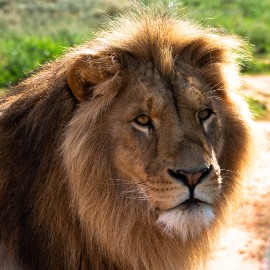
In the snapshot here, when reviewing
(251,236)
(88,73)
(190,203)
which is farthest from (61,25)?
(190,203)

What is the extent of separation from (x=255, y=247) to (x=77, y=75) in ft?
8.69

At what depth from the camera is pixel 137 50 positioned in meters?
3.89

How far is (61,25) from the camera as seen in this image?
16203 mm

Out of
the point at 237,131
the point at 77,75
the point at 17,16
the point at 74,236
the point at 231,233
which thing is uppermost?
the point at 77,75

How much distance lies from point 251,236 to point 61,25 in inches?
433

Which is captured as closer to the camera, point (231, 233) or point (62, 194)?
point (62, 194)

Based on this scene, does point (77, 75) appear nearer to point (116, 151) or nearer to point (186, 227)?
point (116, 151)

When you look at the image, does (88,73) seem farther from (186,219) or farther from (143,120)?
(186,219)

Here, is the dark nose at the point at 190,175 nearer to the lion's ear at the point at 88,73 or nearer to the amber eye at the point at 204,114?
the amber eye at the point at 204,114

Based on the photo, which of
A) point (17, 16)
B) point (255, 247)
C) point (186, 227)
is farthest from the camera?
point (17, 16)

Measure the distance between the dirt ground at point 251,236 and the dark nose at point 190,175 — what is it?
0.99 meters

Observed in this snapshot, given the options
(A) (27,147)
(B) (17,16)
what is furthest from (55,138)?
(B) (17,16)

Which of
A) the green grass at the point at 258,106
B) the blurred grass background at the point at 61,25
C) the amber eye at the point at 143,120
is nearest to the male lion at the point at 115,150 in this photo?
the amber eye at the point at 143,120

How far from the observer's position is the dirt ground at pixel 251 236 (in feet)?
18.0
